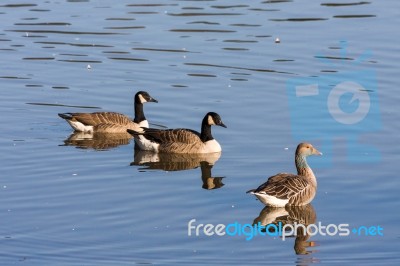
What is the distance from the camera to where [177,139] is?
23.0m

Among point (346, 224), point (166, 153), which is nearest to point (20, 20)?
point (166, 153)

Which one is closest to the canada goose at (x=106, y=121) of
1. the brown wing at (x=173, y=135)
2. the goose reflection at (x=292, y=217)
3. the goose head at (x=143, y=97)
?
the goose head at (x=143, y=97)

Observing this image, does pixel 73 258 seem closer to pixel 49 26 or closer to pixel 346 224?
pixel 346 224

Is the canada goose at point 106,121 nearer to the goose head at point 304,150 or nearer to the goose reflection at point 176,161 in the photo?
the goose reflection at point 176,161

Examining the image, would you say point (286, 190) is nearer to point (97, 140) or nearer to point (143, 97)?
point (143, 97)

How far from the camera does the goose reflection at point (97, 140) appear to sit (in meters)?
23.2

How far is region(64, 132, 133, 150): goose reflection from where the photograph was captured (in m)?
23.2

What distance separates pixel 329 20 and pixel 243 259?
18.8 m

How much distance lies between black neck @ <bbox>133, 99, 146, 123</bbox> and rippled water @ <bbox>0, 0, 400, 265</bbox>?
25.5 inches

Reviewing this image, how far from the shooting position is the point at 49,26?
33.0 meters

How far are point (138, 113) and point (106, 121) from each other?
89 cm

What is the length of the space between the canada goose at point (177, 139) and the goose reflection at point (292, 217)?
4.40 metres

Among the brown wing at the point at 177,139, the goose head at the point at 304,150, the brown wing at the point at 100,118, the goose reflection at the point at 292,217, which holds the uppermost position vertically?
the goose head at the point at 304,150

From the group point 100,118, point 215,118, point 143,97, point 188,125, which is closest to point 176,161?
point 215,118
